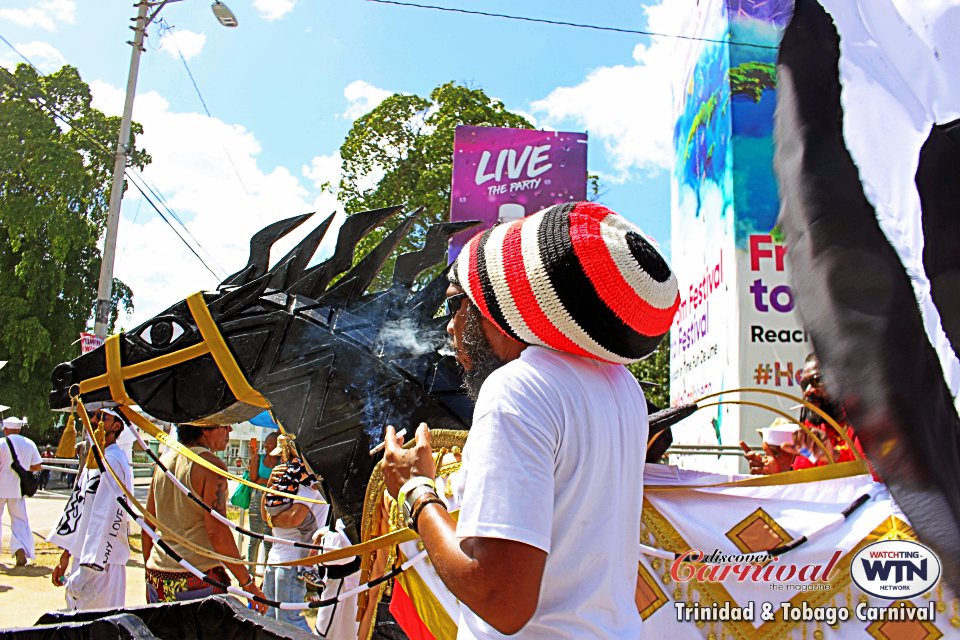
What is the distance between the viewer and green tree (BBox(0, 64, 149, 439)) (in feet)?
73.1

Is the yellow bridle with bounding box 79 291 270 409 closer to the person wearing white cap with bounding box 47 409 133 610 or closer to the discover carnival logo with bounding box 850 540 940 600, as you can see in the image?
the person wearing white cap with bounding box 47 409 133 610

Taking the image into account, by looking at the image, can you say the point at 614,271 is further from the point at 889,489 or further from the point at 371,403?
the point at 371,403

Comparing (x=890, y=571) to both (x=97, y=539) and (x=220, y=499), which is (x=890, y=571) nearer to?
(x=220, y=499)

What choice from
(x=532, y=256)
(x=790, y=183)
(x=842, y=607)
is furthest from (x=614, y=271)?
(x=842, y=607)

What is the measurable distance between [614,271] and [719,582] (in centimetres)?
187

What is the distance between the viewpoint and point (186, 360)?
10.6 ft

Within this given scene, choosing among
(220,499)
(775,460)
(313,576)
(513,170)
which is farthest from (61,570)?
(513,170)

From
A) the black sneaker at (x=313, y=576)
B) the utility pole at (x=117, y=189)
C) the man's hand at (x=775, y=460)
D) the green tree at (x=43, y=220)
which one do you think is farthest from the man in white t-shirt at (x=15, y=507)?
the green tree at (x=43, y=220)

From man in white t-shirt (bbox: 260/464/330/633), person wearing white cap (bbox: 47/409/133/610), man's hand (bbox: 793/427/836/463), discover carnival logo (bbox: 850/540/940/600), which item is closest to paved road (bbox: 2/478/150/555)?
person wearing white cap (bbox: 47/409/133/610)

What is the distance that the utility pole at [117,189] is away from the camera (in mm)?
11789

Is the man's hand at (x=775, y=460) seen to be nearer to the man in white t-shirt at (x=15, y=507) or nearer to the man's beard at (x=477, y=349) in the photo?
the man's beard at (x=477, y=349)

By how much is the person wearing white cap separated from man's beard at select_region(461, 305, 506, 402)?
→ 412cm

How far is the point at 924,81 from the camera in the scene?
1.05m

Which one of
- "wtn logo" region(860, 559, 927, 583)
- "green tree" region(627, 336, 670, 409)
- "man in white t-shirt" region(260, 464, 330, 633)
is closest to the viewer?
"wtn logo" region(860, 559, 927, 583)
